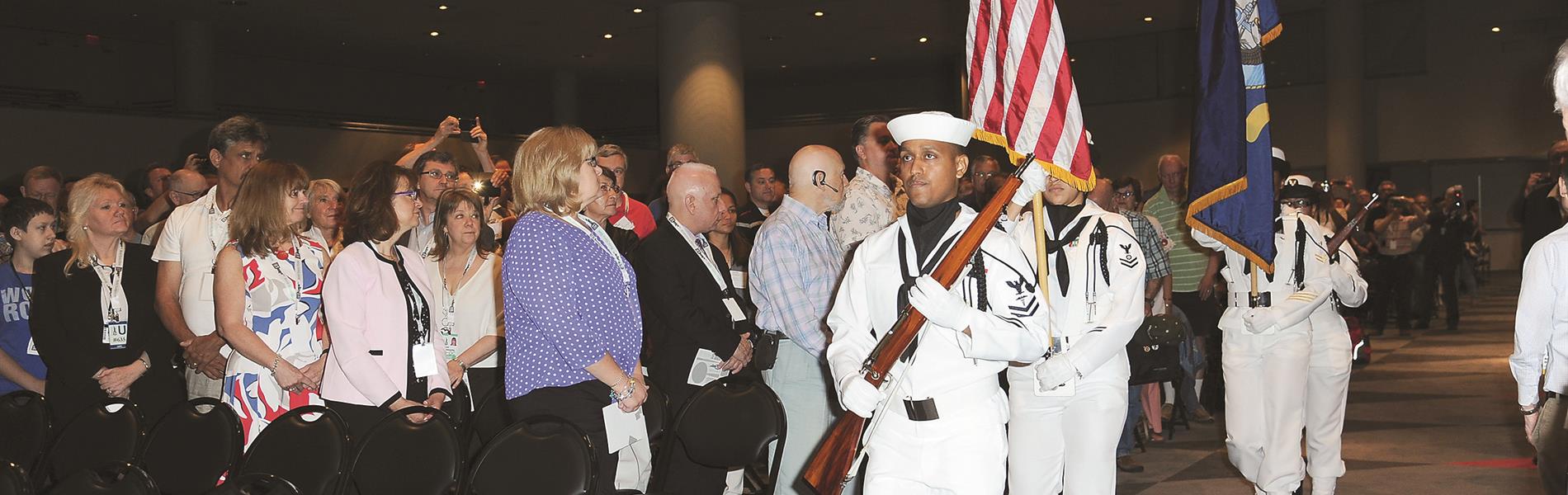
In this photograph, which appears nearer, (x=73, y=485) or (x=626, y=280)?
(x=73, y=485)

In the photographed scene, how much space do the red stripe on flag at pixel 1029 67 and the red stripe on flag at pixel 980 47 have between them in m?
0.29

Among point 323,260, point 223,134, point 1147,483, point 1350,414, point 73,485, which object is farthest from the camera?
point 1350,414

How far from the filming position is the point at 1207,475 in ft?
22.3

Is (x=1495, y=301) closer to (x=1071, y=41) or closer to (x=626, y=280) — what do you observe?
(x=1071, y=41)

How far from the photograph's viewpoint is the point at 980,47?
523 centimetres

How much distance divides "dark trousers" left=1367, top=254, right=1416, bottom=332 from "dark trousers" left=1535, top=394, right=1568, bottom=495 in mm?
12301

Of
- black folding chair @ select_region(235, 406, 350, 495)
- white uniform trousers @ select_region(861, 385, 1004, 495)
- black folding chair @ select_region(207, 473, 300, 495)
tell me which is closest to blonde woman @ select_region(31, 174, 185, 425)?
black folding chair @ select_region(235, 406, 350, 495)

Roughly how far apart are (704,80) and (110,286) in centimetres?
1152

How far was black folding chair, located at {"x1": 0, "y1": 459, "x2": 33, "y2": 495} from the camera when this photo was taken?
326cm

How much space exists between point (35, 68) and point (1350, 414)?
2389cm

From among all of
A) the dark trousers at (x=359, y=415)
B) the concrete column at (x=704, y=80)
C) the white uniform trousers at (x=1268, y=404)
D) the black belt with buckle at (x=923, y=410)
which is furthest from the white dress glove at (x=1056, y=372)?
the concrete column at (x=704, y=80)

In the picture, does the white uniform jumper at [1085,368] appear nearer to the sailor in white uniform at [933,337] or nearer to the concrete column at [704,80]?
the sailor in white uniform at [933,337]

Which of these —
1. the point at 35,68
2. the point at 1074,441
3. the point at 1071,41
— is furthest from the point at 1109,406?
the point at 35,68

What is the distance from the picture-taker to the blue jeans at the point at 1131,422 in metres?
7.15
